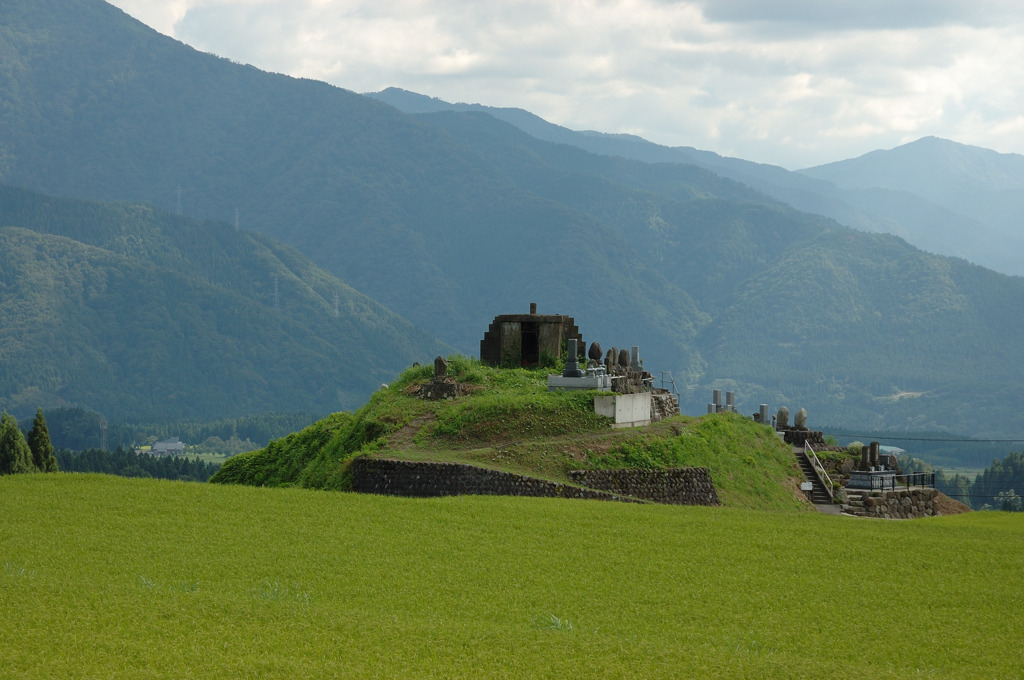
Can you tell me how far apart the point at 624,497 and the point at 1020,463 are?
134m

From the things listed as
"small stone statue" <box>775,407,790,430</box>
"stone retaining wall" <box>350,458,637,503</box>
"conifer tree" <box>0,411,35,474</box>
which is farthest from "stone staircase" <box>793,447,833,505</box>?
"conifer tree" <box>0,411,35,474</box>

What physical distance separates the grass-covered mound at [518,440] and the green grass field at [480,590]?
8.27m

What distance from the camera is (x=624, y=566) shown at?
2461cm

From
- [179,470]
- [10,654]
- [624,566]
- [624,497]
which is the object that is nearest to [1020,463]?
[179,470]

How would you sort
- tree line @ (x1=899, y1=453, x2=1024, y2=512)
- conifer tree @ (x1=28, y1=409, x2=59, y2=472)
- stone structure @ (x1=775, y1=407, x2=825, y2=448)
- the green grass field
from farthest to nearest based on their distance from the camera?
1. tree line @ (x1=899, y1=453, x2=1024, y2=512)
2. stone structure @ (x1=775, y1=407, x2=825, y2=448)
3. conifer tree @ (x1=28, y1=409, x2=59, y2=472)
4. the green grass field

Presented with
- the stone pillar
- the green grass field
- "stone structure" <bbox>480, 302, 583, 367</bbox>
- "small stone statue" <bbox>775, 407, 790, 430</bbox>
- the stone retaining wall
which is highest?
"stone structure" <bbox>480, 302, 583, 367</bbox>

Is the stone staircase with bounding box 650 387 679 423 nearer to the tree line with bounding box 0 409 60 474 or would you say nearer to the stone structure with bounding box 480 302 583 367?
the stone structure with bounding box 480 302 583 367

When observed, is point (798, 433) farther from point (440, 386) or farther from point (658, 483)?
point (440, 386)

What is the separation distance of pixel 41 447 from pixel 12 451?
9602 mm

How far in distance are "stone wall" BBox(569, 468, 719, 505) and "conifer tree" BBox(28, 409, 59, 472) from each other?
32.6m

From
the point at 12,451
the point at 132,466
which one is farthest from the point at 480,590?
the point at 132,466

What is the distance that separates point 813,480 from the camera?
2154 inches

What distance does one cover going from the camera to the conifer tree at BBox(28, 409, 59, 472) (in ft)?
201

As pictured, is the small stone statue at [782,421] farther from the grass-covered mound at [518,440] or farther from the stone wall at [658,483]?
the stone wall at [658,483]
